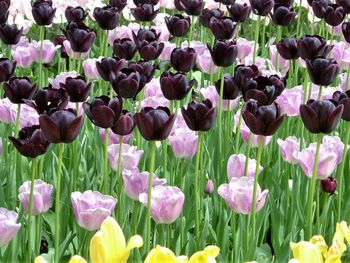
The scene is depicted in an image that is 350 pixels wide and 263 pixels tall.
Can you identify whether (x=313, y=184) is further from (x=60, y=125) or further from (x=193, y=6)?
(x=193, y=6)

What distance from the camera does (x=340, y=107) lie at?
239 centimetres

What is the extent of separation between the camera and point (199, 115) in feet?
8.11

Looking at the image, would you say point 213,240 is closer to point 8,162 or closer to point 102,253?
point 8,162

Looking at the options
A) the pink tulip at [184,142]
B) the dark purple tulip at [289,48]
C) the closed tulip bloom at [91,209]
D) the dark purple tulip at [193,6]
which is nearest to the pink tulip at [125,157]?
the pink tulip at [184,142]

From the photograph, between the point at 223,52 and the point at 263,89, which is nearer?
the point at 263,89

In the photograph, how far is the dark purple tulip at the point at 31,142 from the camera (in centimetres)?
223

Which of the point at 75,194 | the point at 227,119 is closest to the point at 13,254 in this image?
the point at 75,194

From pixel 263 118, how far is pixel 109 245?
1039 millimetres

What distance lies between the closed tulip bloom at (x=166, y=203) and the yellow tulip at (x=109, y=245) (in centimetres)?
95

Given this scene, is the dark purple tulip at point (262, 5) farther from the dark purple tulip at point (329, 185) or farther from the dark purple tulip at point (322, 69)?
the dark purple tulip at point (329, 185)

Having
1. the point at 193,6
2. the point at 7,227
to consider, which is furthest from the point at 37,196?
the point at 193,6

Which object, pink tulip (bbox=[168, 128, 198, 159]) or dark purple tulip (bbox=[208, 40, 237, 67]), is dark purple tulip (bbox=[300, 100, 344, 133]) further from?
dark purple tulip (bbox=[208, 40, 237, 67])

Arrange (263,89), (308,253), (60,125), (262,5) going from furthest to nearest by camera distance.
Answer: (262,5) < (263,89) < (60,125) < (308,253)

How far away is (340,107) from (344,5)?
82.8 inches
